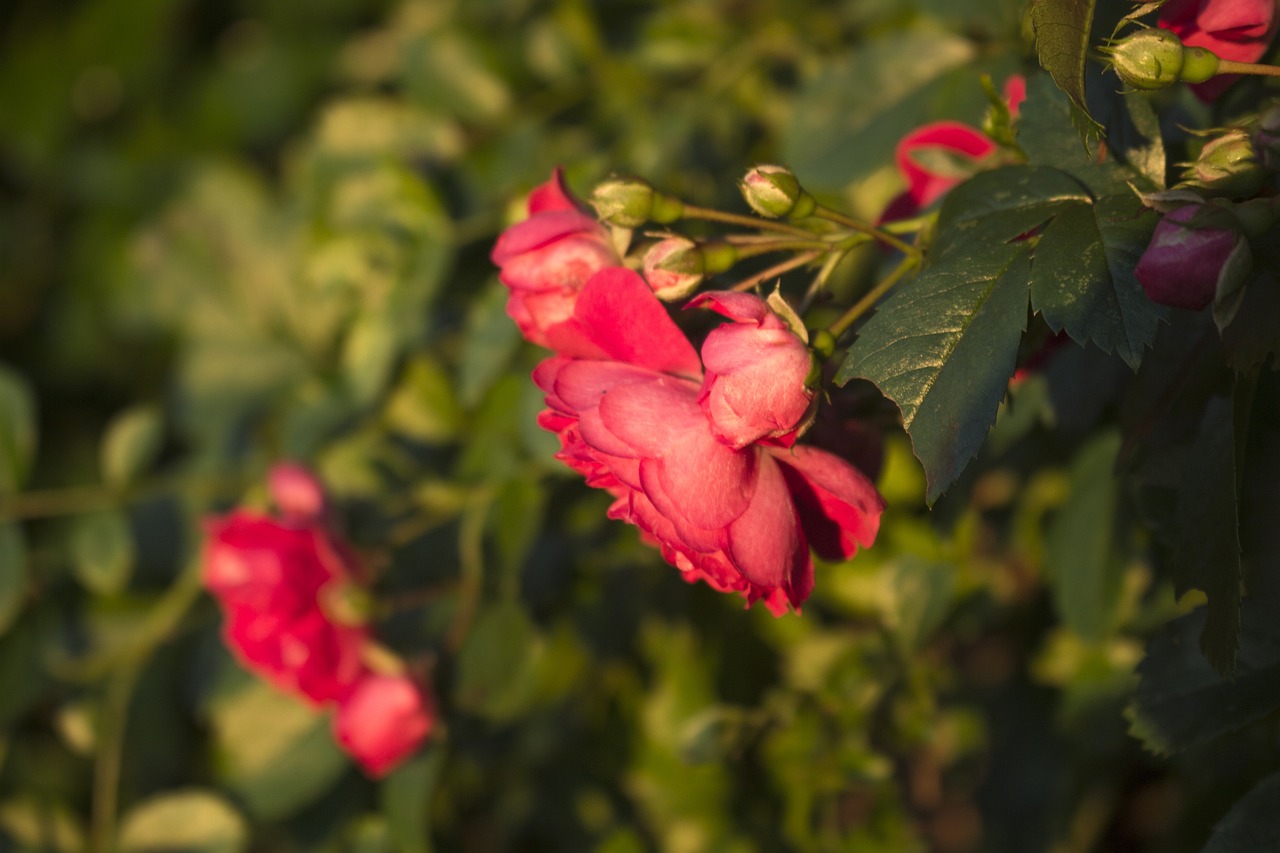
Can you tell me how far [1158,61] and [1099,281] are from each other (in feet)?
0.30

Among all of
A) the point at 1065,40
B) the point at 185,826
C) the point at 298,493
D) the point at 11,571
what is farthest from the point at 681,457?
the point at 11,571

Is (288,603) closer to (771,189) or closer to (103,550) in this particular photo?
(103,550)

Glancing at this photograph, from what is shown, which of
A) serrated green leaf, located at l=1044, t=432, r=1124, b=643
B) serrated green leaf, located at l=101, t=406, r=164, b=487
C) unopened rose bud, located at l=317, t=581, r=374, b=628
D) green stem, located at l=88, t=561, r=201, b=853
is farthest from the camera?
serrated green leaf, located at l=101, t=406, r=164, b=487

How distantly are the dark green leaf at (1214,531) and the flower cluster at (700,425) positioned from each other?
0.15 metres

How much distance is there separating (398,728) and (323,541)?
183 millimetres

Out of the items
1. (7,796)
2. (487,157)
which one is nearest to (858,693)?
(487,157)

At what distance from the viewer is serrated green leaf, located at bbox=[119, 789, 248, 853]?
1078mm

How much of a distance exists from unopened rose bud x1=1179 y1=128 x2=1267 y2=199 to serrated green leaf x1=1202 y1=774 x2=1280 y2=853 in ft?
0.95

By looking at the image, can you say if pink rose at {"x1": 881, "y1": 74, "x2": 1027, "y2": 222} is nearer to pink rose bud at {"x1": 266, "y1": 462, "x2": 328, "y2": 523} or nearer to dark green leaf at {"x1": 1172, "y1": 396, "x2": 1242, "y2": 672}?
dark green leaf at {"x1": 1172, "y1": 396, "x2": 1242, "y2": 672}

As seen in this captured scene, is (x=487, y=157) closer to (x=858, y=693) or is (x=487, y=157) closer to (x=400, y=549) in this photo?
(x=400, y=549)

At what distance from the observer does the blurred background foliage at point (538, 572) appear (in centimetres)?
94

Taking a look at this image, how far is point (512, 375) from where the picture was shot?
3.30ft

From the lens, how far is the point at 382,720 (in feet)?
3.09


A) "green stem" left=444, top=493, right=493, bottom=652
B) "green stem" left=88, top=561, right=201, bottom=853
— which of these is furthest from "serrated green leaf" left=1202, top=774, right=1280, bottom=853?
"green stem" left=88, top=561, right=201, bottom=853
